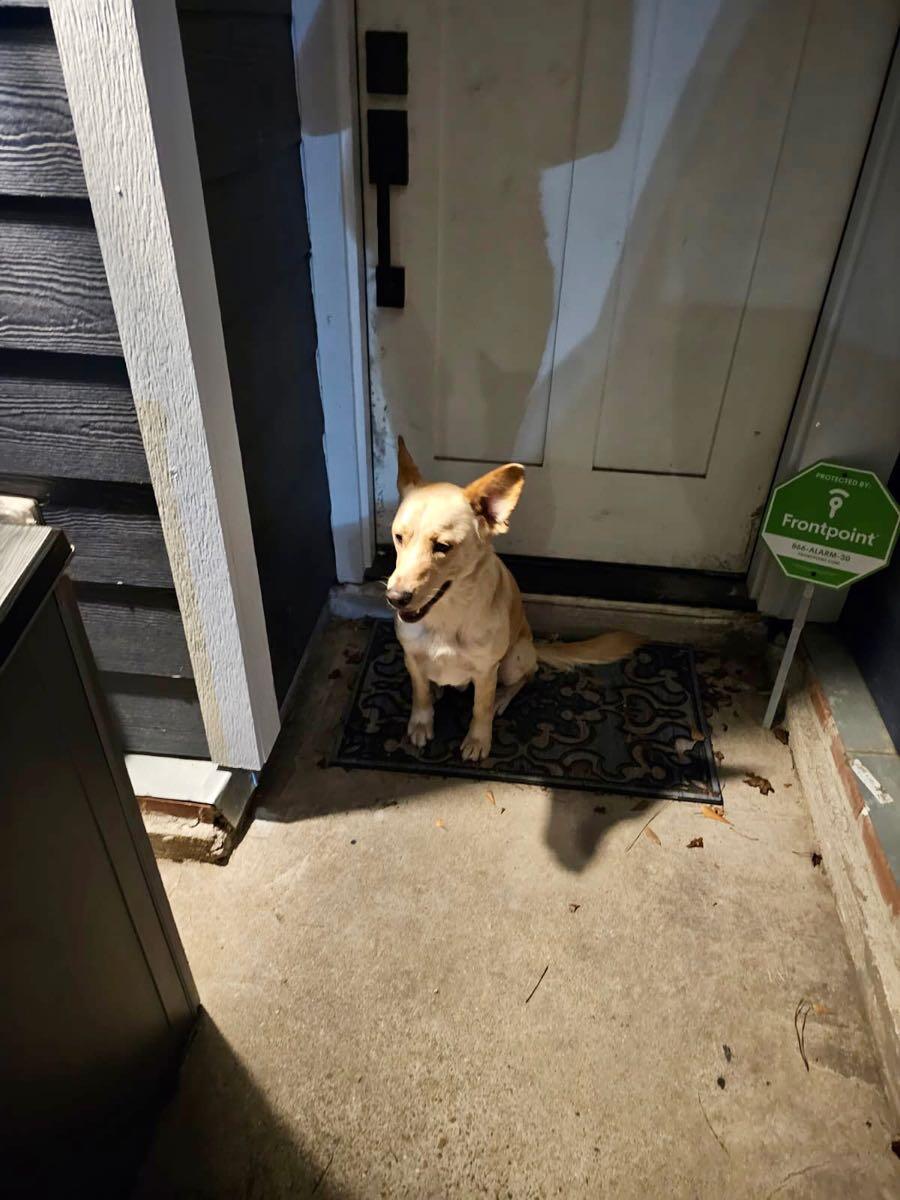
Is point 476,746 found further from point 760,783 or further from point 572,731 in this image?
point 760,783

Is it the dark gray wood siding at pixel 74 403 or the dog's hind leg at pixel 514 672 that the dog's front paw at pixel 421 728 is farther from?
the dark gray wood siding at pixel 74 403

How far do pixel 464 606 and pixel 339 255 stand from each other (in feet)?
3.38

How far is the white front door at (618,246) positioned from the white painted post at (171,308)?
86cm

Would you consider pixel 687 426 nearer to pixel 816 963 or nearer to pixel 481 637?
pixel 481 637

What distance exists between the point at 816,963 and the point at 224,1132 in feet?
4.22

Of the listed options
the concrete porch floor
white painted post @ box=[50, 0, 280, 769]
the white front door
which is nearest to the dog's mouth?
white painted post @ box=[50, 0, 280, 769]

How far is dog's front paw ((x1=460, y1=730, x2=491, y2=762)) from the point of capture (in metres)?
2.10

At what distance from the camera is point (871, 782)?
71.1 inches

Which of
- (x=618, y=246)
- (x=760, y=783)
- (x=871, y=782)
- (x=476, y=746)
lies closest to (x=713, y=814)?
(x=760, y=783)

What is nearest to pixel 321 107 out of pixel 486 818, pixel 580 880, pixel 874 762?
pixel 486 818

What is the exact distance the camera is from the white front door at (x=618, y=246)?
1.75 meters

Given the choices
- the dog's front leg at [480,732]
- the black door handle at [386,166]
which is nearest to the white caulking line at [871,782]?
the dog's front leg at [480,732]

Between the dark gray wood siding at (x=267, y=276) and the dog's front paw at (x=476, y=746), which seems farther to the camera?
the dog's front paw at (x=476, y=746)

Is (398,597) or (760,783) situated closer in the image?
(398,597)
